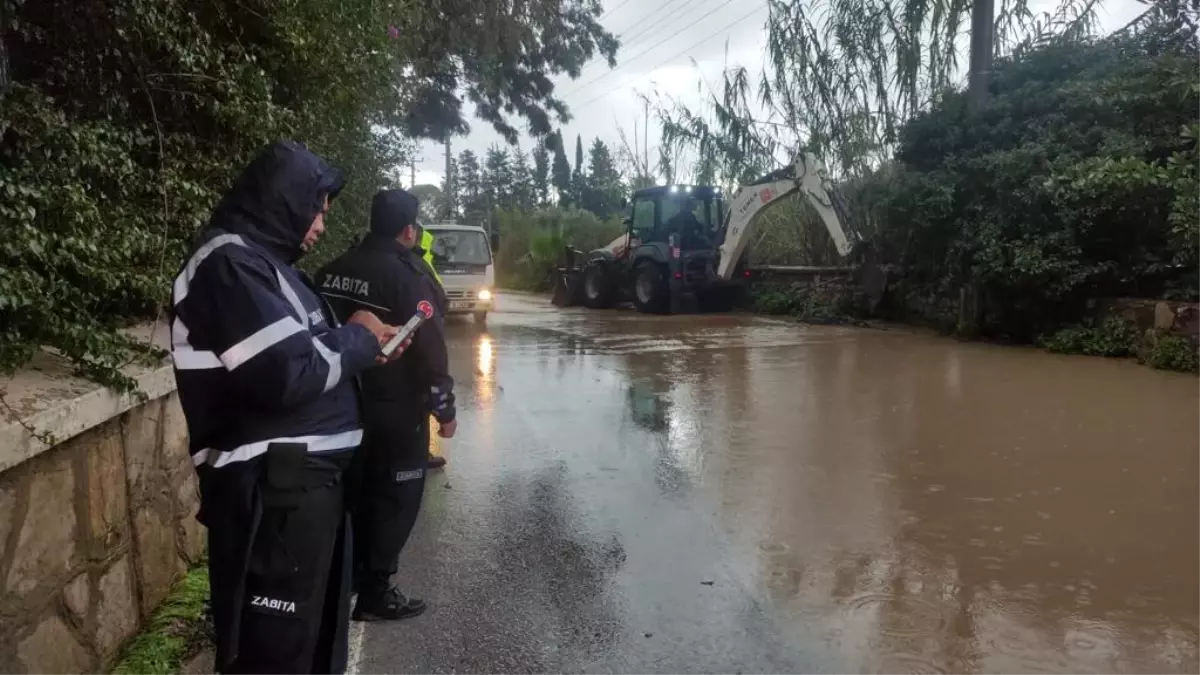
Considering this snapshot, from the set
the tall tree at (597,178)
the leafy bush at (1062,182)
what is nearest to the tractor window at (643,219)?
the leafy bush at (1062,182)

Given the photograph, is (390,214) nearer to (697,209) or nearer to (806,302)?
(806,302)

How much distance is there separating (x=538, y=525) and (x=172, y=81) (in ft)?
9.81

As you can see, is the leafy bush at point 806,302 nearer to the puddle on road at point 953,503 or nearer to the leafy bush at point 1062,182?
the leafy bush at point 1062,182

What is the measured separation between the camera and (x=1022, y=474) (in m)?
6.22

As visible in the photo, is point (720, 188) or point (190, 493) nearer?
point (190, 493)

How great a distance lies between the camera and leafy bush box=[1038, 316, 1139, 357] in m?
12.0

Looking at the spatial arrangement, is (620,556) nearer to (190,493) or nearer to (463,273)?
(190,493)

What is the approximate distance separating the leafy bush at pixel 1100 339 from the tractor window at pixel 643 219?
9.26 metres

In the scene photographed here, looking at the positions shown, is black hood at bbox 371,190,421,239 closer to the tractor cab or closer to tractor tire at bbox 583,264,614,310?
the tractor cab

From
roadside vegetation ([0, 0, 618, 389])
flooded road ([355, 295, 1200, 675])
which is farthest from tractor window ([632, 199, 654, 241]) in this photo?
roadside vegetation ([0, 0, 618, 389])

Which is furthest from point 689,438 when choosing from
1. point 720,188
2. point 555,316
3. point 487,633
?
point 720,188

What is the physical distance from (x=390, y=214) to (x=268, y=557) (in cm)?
189

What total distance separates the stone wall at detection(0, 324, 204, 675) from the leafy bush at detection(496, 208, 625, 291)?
24941 millimetres

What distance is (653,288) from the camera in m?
19.5
